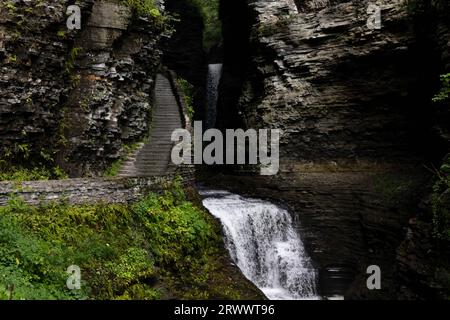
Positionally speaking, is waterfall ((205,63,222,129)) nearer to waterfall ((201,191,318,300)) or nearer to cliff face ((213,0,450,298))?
cliff face ((213,0,450,298))

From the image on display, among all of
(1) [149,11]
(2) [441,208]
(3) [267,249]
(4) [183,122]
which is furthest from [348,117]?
(1) [149,11]

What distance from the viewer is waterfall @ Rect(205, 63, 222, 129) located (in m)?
34.6

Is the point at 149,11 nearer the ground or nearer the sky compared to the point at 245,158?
nearer the sky

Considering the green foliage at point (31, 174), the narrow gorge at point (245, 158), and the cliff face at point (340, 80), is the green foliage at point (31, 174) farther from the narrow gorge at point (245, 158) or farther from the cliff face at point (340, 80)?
the cliff face at point (340, 80)

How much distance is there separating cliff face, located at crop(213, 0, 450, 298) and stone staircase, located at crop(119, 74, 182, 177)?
17.2 ft

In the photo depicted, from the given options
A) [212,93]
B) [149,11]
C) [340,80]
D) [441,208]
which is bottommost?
[441,208]

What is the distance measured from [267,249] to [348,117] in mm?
9418

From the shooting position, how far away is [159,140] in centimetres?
1942

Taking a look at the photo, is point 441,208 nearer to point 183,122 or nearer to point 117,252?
point 117,252

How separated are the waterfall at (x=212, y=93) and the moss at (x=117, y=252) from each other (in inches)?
793

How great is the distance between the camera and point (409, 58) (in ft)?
63.6

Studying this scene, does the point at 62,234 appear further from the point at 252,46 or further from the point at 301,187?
the point at 252,46

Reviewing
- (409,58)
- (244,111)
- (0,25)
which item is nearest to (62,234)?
(0,25)

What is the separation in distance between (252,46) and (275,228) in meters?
12.2
